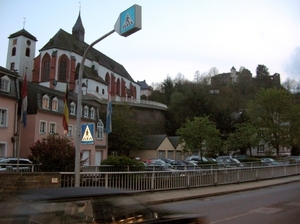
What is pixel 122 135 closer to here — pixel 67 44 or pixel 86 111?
pixel 86 111

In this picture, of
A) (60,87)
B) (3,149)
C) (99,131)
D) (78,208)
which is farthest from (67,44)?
(78,208)

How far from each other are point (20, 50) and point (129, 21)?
6698 centimetres

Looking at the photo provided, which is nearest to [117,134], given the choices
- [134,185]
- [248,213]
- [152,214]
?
[134,185]

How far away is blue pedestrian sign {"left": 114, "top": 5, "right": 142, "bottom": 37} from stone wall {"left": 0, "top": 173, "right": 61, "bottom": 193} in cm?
578

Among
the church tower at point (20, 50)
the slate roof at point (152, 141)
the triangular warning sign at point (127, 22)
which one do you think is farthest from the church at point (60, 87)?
the slate roof at point (152, 141)

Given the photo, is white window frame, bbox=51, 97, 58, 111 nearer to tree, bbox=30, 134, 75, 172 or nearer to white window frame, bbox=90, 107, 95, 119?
white window frame, bbox=90, 107, 95, 119

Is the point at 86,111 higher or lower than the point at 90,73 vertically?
lower

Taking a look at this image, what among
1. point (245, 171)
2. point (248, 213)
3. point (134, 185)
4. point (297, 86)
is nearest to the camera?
point (248, 213)

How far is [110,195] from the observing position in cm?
473

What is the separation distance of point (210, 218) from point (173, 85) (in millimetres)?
96528

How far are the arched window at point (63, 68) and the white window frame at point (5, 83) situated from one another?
40.6 meters

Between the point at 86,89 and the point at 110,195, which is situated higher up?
the point at 86,89

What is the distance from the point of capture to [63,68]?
240 feet

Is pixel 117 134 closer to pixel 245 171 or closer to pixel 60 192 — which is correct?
pixel 245 171
